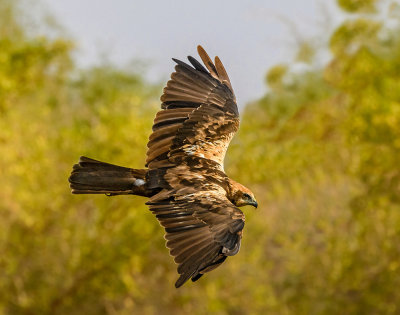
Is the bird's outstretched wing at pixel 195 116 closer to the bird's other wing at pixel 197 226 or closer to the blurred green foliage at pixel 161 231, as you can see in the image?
the bird's other wing at pixel 197 226

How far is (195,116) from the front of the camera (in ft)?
25.0

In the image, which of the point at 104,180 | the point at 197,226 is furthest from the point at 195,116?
the point at 197,226

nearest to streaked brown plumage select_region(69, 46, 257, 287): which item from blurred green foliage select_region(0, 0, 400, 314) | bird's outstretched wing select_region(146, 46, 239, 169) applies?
bird's outstretched wing select_region(146, 46, 239, 169)

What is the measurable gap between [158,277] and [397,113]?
19.3 feet

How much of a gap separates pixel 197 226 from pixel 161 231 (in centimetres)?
1031

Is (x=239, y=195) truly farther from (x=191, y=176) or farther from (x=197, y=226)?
(x=197, y=226)

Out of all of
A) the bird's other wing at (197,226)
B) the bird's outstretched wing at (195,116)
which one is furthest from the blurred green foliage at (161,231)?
the bird's other wing at (197,226)

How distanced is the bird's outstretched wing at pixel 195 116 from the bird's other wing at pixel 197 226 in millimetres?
805

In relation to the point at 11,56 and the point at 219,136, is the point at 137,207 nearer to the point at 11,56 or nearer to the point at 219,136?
the point at 11,56

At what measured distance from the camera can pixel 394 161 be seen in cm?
1708

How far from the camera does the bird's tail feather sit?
21.4ft

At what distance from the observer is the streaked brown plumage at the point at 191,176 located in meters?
6.03

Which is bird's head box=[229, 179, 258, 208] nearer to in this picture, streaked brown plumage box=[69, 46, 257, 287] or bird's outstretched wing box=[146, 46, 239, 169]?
streaked brown plumage box=[69, 46, 257, 287]

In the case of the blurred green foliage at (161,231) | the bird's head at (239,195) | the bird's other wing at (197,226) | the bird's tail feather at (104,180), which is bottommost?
the bird's other wing at (197,226)
